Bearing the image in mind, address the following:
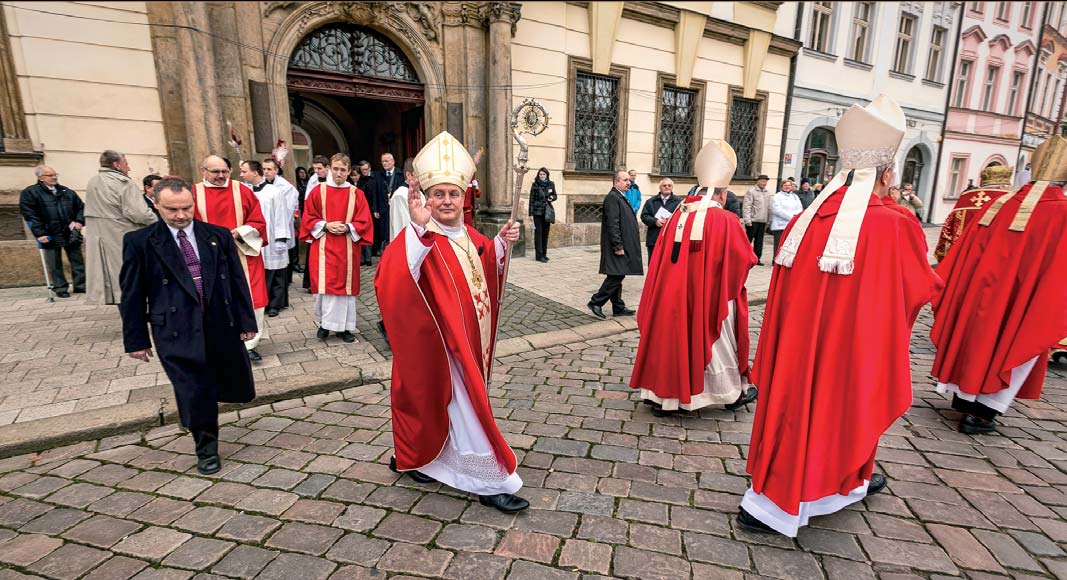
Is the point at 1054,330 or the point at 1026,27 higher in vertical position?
the point at 1026,27

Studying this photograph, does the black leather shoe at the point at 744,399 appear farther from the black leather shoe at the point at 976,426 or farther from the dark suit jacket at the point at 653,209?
the dark suit jacket at the point at 653,209

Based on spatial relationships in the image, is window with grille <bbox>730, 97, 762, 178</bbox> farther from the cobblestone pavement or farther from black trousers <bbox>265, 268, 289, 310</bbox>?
black trousers <bbox>265, 268, 289, 310</bbox>

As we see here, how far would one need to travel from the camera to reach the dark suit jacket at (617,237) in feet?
20.1

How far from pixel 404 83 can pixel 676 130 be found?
7017 millimetres

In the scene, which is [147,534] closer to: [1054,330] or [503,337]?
[503,337]

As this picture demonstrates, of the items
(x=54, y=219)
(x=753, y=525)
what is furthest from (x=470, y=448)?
(x=54, y=219)

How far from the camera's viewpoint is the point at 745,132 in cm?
1459

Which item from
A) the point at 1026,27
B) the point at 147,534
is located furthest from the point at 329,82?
the point at 1026,27

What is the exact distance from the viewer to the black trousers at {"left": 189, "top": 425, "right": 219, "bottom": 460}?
10.1 ft

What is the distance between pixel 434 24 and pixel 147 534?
9382mm

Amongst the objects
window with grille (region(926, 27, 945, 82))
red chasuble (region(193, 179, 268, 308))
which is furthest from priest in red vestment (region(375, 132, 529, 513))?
window with grille (region(926, 27, 945, 82))

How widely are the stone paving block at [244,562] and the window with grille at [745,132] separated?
14.4 meters

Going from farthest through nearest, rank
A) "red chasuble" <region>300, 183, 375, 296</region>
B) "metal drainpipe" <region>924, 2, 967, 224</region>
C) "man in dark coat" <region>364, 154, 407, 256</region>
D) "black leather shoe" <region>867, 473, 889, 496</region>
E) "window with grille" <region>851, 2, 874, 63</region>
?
"metal drainpipe" <region>924, 2, 967, 224</region> < "window with grille" <region>851, 2, 874, 63</region> < "man in dark coat" <region>364, 154, 407, 256</region> < "red chasuble" <region>300, 183, 375, 296</region> < "black leather shoe" <region>867, 473, 889, 496</region>

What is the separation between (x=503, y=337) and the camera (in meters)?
5.54
